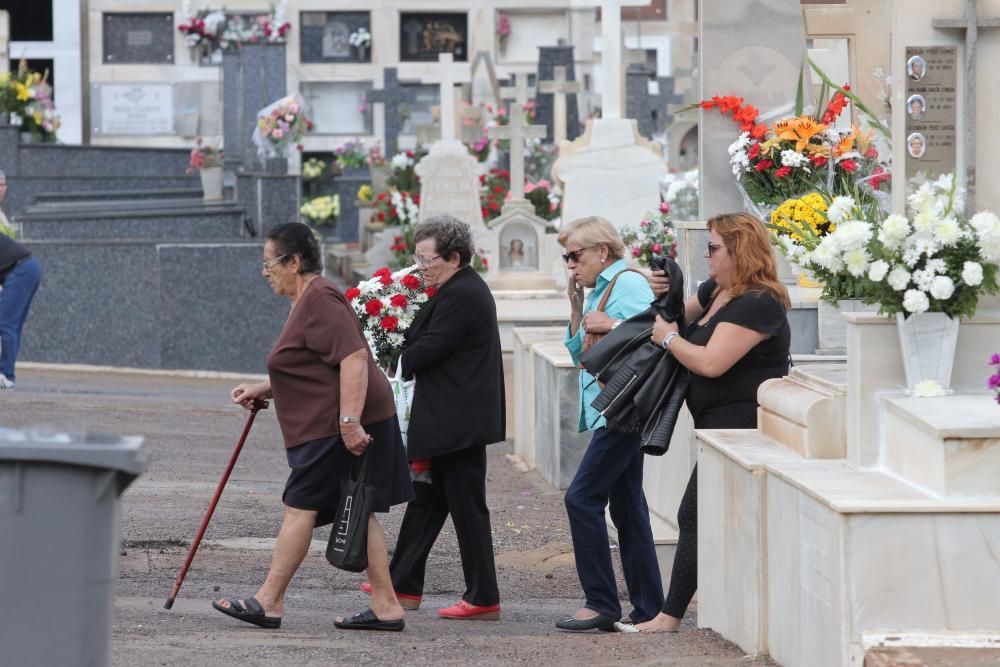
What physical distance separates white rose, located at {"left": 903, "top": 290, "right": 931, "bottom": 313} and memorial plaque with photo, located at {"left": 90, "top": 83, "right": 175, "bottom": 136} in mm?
21956

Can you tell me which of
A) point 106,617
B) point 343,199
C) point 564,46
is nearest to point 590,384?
point 106,617

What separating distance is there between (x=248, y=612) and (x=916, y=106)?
8.98 feet

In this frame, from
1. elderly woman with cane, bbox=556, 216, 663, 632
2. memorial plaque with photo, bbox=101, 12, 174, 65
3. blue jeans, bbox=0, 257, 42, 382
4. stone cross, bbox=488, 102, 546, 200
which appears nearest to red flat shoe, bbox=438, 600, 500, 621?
elderly woman with cane, bbox=556, 216, 663, 632

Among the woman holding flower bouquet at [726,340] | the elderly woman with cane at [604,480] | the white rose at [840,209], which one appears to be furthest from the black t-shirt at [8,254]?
the white rose at [840,209]

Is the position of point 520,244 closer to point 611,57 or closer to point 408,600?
point 611,57

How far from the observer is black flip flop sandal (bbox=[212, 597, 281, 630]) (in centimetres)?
578

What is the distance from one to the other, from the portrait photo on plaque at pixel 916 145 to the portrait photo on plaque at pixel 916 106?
0.19 feet

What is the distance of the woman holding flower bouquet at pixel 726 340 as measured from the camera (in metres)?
5.58

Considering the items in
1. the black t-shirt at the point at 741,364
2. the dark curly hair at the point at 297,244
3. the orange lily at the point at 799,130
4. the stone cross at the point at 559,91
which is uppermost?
the stone cross at the point at 559,91

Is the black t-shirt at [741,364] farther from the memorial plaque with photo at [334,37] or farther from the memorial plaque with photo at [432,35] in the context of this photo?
the memorial plaque with photo at [432,35]

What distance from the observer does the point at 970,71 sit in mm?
5367

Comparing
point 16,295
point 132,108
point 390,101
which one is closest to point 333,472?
point 16,295

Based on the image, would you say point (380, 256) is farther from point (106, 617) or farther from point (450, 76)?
point (106, 617)

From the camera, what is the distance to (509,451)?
1145cm
